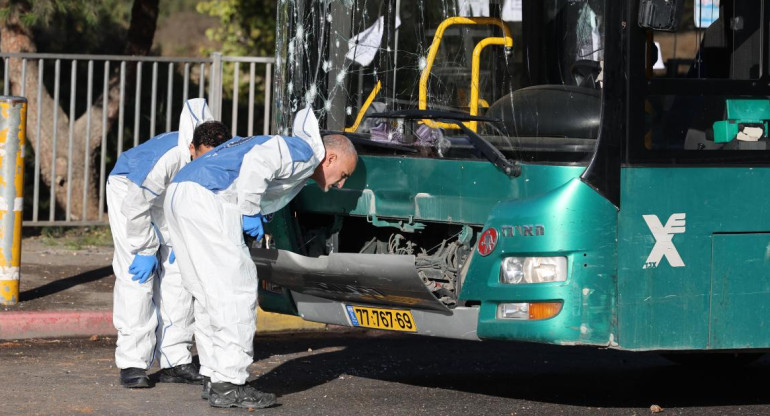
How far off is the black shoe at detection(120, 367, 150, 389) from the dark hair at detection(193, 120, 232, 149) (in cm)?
124

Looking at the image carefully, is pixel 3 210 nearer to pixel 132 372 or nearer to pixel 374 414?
pixel 132 372

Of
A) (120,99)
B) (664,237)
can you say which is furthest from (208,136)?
(120,99)

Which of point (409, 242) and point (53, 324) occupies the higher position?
point (409, 242)

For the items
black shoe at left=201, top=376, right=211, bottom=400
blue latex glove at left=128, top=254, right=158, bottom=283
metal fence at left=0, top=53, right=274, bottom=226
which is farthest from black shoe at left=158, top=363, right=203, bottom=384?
metal fence at left=0, top=53, right=274, bottom=226

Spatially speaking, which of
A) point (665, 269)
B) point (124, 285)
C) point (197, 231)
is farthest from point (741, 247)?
point (124, 285)

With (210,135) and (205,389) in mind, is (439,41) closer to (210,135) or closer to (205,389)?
(210,135)

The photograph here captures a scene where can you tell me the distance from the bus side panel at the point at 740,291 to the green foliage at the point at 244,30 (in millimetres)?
9124

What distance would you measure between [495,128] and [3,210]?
407cm

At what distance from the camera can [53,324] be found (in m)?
8.35

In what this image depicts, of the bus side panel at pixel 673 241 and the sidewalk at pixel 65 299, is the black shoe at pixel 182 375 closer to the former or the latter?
the sidewalk at pixel 65 299

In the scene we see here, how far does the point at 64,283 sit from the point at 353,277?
160 inches

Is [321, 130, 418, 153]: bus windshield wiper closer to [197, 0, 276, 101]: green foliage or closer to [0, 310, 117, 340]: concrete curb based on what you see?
[0, 310, 117, 340]: concrete curb

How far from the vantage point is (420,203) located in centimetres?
625

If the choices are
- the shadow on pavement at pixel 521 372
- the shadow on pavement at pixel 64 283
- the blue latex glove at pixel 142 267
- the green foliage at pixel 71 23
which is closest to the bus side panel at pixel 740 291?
the shadow on pavement at pixel 521 372
